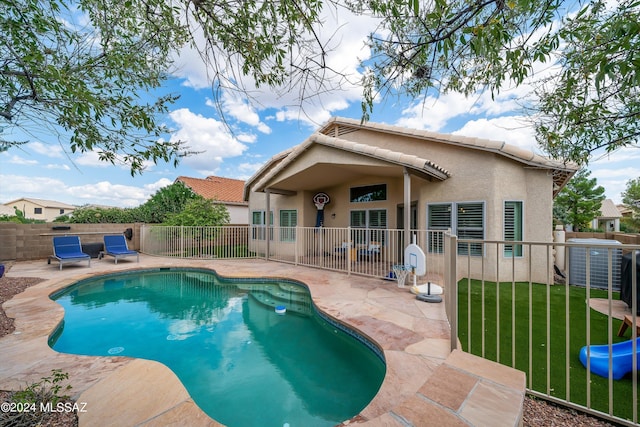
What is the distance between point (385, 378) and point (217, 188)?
23.5 meters

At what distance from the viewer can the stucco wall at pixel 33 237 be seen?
11414mm

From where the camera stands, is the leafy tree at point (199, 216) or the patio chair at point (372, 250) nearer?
the patio chair at point (372, 250)

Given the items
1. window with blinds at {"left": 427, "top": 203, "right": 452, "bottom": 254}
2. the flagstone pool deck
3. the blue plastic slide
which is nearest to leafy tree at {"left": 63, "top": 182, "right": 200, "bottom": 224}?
the flagstone pool deck

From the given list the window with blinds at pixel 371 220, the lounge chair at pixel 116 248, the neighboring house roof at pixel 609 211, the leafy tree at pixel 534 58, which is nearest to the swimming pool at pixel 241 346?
the lounge chair at pixel 116 248

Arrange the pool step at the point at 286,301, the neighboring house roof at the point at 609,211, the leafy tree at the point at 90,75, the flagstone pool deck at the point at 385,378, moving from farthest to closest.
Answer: the neighboring house roof at the point at 609,211
the pool step at the point at 286,301
the leafy tree at the point at 90,75
the flagstone pool deck at the point at 385,378

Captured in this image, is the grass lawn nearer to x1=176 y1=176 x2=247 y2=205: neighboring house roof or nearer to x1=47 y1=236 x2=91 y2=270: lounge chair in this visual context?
x1=47 y1=236 x2=91 y2=270: lounge chair

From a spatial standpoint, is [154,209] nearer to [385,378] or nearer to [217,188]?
[217,188]

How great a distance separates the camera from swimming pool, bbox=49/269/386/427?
3441 mm

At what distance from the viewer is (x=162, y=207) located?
58.6 feet

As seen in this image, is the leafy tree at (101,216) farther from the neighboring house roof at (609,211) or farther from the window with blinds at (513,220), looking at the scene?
the neighboring house roof at (609,211)

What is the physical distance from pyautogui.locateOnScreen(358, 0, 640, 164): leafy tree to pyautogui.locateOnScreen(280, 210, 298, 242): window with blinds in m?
10.2

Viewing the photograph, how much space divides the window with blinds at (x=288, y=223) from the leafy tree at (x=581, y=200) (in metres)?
24.7

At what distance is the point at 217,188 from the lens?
78.1 ft

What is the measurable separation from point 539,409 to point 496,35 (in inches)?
146
